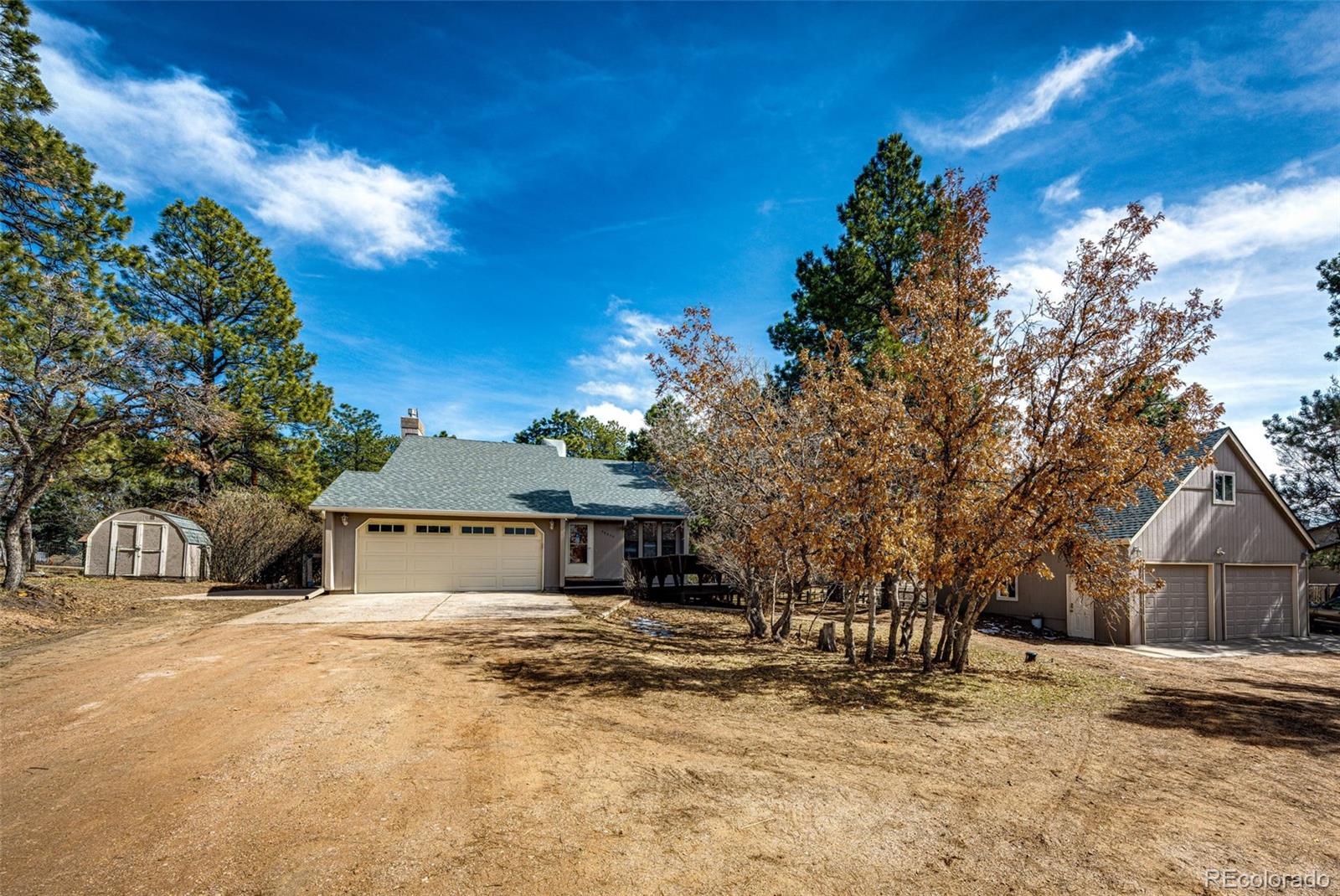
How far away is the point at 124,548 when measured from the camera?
1977cm

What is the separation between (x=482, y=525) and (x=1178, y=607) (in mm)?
18649

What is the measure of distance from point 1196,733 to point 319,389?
29.2 meters

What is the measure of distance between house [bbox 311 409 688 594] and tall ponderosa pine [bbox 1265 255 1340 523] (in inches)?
925

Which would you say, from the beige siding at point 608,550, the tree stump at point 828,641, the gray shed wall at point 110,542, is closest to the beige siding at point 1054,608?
the tree stump at point 828,641

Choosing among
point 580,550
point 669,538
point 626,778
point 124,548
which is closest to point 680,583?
point 669,538

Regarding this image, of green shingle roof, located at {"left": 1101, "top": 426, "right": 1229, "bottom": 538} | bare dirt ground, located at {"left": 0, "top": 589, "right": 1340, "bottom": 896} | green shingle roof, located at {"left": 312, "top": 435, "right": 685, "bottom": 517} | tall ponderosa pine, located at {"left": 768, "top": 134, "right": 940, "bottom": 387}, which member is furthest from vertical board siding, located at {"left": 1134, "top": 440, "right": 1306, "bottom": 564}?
green shingle roof, located at {"left": 312, "top": 435, "right": 685, "bottom": 517}

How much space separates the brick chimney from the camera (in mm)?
24234

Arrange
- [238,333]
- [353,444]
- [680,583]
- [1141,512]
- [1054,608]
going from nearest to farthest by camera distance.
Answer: [1141,512]
[1054,608]
[680,583]
[238,333]
[353,444]

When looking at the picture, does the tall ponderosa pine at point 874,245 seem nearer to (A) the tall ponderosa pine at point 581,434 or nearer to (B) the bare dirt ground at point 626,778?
(B) the bare dirt ground at point 626,778

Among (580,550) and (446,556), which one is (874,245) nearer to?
(580,550)

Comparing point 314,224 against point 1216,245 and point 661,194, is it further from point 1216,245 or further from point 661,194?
point 1216,245

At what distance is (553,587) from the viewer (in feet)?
63.3

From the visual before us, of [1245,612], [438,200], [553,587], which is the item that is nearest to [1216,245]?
[1245,612]

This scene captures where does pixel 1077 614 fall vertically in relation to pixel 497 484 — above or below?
below
